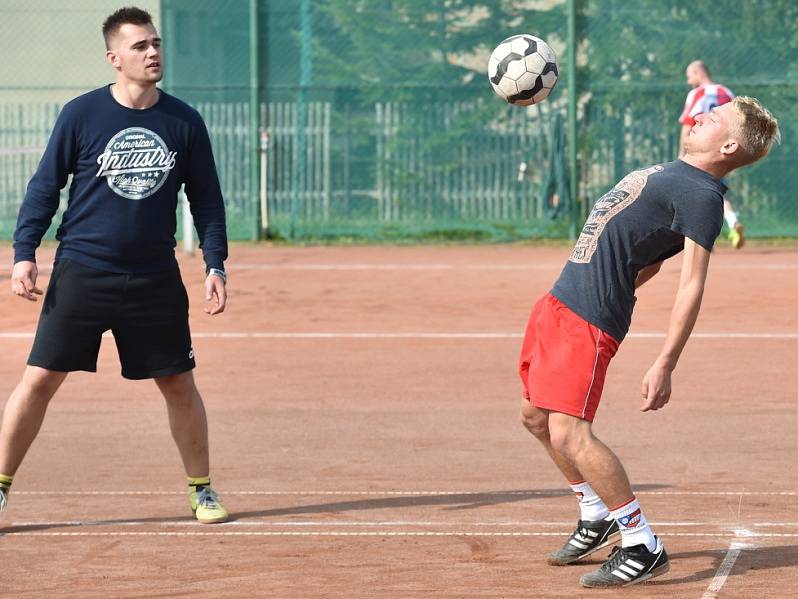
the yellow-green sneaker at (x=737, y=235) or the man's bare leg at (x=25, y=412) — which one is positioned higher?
the man's bare leg at (x=25, y=412)

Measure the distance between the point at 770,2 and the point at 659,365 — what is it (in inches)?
627

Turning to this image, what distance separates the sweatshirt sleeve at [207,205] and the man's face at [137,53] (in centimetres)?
34

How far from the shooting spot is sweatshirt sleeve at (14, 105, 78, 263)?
6098 millimetres

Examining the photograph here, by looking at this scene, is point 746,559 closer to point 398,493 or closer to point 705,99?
point 398,493

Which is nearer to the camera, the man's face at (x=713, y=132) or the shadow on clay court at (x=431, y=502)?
the man's face at (x=713, y=132)

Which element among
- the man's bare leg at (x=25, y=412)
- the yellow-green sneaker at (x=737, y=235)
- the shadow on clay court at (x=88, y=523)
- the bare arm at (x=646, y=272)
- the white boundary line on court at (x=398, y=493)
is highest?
the bare arm at (x=646, y=272)

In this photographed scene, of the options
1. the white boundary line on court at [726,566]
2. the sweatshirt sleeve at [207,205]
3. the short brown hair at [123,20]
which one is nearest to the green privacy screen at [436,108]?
the sweatshirt sleeve at [207,205]

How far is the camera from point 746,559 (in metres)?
5.66

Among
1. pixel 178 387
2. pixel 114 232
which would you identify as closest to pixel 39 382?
pixel 178 387

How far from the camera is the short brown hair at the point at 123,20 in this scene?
20.5 feet

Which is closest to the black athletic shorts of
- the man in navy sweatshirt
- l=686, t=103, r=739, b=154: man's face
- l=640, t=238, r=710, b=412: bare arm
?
the man in navy sweatshirt

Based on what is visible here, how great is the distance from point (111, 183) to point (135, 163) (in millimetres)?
127

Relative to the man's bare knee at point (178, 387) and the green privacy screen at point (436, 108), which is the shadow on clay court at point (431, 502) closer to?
the man's bare knee at point (178, 387)

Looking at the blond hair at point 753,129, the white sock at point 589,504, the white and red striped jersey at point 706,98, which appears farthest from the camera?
the white and red striped jersey at point 706,98
